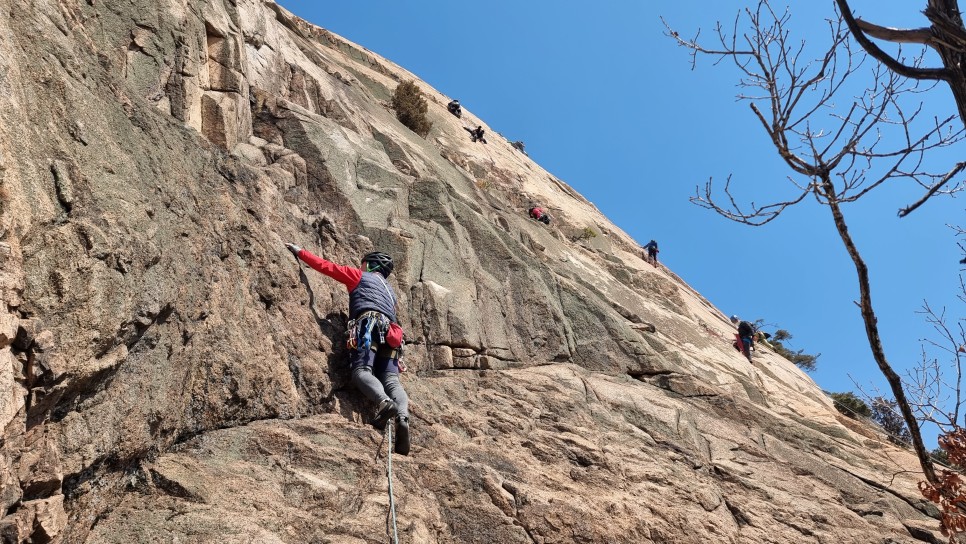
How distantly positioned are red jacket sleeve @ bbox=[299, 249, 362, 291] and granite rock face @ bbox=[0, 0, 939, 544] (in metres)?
0.27

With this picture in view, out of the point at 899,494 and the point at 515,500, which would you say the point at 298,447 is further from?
the point at 899,494

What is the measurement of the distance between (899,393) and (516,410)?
6.29m

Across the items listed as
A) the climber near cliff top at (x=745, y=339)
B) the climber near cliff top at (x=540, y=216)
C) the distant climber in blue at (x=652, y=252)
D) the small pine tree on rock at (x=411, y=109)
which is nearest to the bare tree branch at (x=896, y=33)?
the climber near cliff top at (x=745, y=339)

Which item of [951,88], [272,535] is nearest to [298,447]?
[272,535]

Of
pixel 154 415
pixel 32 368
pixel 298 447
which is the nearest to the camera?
pixel 32 368

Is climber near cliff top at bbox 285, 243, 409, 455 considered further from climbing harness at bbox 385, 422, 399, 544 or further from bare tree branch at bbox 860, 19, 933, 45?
bare tree branch at bbox 860, 19, 933, 45

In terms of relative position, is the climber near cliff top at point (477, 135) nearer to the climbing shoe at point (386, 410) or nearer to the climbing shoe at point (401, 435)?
the climbing shoe at point (386, 410)

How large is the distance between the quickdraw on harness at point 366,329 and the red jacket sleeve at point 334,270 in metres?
0.66

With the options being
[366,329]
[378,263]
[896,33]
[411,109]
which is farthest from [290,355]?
[411,109]

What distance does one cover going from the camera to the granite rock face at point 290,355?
6.20 meters

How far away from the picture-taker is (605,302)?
1573 cm

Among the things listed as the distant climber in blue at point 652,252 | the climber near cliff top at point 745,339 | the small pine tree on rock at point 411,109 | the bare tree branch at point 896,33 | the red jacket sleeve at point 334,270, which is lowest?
the bare tree branch at point 896,33

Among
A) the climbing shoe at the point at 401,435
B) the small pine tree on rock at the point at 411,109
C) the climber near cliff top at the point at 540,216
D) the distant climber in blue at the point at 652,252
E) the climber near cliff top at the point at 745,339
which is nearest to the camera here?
the climbing shoe at the point at 401,435

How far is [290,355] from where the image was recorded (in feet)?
29.3
